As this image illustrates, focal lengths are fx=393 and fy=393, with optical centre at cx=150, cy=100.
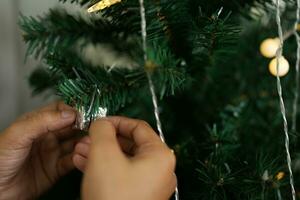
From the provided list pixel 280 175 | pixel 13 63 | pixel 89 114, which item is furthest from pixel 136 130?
pixel 13 63

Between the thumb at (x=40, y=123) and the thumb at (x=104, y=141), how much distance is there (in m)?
0.07

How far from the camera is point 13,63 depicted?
85 cm

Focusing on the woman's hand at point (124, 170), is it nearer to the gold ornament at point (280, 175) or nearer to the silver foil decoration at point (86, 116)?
the silver foil decoration at point (86, 116)

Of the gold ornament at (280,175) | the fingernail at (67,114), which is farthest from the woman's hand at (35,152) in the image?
the gold ornament at (280,175)

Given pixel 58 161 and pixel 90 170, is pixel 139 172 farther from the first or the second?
pixel 58 161

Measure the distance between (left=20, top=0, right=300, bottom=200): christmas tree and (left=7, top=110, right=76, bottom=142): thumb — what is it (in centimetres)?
3

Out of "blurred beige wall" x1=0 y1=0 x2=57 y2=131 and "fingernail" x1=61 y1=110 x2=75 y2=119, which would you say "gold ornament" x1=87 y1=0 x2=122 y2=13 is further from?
"blurred beige wall" x1=0 y1=0 x2=57 y2=131

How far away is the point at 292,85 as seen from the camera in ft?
2.22

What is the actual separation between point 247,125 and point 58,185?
309 mm

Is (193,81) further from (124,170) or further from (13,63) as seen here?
(13,63)

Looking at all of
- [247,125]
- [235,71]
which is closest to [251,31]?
[235,71]

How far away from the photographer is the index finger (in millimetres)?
390

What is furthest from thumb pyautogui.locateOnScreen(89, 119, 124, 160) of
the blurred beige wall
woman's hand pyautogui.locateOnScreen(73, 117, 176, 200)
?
the blurred beige wall

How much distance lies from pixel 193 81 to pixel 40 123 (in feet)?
0.64
